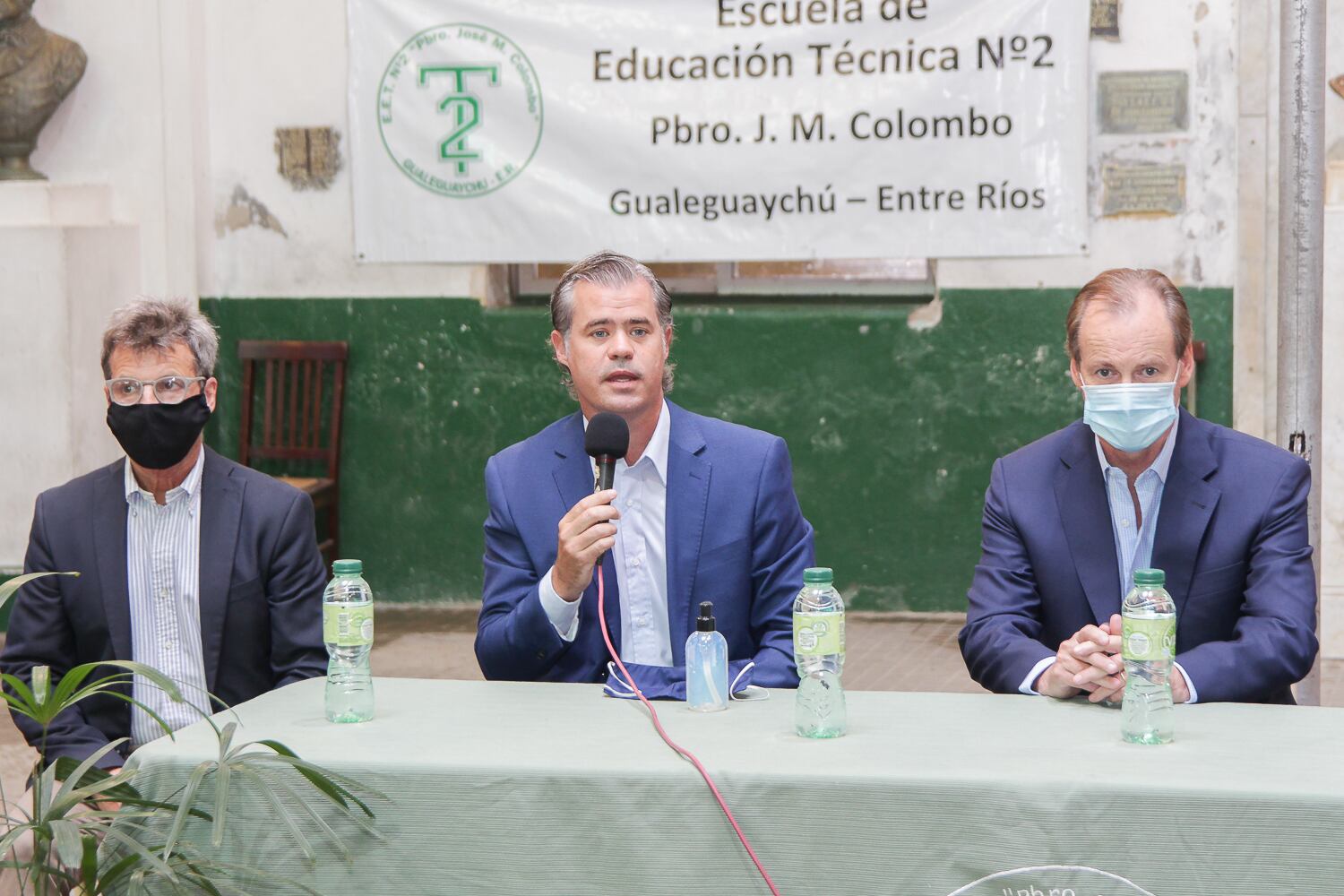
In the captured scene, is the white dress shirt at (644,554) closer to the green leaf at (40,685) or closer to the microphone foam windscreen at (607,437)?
the microphone foam windscreen at (607,437)

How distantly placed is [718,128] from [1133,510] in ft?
11.5

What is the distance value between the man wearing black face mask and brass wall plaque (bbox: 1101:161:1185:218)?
3.79m

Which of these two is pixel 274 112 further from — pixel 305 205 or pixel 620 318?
pixel 620 318

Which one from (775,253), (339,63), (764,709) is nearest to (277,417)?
(339,63)

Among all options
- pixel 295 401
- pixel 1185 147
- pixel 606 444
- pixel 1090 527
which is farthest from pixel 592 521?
pixel 295 401

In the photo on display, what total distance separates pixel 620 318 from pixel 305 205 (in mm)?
3872

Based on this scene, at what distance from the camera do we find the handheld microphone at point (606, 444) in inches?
98.1

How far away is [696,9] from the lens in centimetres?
595

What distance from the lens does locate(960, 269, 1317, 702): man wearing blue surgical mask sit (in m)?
2.62

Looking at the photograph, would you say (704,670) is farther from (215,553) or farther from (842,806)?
(215,553)

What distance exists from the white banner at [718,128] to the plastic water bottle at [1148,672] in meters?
3.82

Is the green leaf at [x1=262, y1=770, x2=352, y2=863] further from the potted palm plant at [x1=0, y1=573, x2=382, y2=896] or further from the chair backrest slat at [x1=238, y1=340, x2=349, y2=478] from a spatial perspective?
the chair backrest slat at [x1=238, y1=340, x2=349, y2=478]

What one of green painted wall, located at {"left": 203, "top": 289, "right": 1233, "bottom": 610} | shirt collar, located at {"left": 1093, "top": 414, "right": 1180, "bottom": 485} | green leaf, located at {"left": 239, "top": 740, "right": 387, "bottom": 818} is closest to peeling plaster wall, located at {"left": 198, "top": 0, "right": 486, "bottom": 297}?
green painted wall, located at {"left": 203, "top": 289, "right": 1233, "bottom": 610}

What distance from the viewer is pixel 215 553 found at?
9.67 feet
